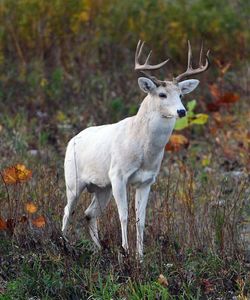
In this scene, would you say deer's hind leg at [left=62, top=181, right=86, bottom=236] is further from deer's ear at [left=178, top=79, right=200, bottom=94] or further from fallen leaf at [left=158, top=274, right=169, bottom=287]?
fallen leaf at [left=158, top=274, right=169, bottom=287]

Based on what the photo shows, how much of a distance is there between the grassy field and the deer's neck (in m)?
0.46

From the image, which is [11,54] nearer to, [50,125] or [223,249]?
[50,125]

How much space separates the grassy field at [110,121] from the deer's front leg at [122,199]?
0.11m

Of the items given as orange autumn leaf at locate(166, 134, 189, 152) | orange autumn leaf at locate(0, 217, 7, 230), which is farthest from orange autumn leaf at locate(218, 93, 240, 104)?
orange autumn leaf at locate(0, 217, 7, 230)

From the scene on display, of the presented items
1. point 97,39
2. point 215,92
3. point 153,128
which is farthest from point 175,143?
point 97,39

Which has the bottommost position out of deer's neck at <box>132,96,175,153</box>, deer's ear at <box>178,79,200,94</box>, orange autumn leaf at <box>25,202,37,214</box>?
orange autumn leaf at <box>25,202,37,214</box>

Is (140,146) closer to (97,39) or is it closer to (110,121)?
(110,121)

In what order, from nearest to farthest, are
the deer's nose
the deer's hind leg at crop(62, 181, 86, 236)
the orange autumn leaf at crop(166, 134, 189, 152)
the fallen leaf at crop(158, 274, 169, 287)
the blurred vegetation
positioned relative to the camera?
the fallen leaf at crop(158, 274, 169, 287) < the deer's nose < the deer's hind leg at crop(62, 181, 86, 236) < the orange autumn leaf at crop(166, 134, 189, 152) < the blurred vegetation

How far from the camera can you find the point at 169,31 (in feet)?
52.9

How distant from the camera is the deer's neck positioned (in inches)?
332

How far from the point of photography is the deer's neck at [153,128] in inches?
332

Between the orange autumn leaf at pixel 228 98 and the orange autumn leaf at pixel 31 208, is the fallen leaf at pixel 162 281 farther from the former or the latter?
the orange autumn leaf at pixel 228 98

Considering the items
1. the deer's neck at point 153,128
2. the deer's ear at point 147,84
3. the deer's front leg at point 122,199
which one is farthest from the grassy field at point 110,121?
the deer's ear at point 147,84

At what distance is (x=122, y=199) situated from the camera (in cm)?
842
